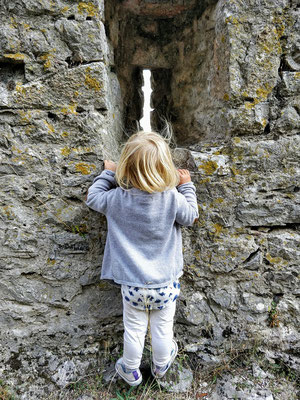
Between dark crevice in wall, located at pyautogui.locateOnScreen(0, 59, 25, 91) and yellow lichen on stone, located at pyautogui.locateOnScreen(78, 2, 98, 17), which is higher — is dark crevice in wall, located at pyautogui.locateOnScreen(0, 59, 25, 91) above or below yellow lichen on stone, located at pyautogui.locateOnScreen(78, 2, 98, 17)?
below

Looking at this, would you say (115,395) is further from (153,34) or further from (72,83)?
(153,34)

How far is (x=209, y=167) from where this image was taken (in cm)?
181

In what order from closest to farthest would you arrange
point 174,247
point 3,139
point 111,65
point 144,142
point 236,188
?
point 144,142 < point 174,247 < point 3,139 < point 236,188 < point 111,65

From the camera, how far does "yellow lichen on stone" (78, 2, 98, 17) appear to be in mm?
1651

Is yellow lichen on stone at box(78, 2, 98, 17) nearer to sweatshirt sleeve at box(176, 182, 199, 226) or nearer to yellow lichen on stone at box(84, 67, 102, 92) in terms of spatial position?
yellow lichen on stone at box(84, 67, 102, 92)

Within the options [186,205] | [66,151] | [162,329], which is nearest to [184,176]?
[186,205]

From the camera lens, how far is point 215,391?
1724mm

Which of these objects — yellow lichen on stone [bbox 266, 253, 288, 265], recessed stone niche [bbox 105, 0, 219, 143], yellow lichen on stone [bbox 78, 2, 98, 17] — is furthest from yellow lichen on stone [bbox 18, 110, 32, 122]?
yellow lichen on stone [bbox 266, 253, 288, 265]

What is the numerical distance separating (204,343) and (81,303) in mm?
823

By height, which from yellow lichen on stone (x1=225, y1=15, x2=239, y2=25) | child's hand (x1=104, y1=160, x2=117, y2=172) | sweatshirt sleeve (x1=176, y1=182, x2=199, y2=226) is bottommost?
sweatshirt sleeve (x1=176, y1=182, x2=199, y2=226)

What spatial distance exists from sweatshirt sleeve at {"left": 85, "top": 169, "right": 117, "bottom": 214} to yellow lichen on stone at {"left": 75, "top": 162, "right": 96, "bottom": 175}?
0.36 feet

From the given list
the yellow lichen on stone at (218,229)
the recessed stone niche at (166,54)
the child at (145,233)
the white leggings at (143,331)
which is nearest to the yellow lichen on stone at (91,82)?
the child at (145,233)

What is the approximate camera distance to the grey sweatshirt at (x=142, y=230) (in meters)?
1.48

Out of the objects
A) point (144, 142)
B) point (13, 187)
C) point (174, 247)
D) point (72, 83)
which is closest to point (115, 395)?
point (174, 247)
